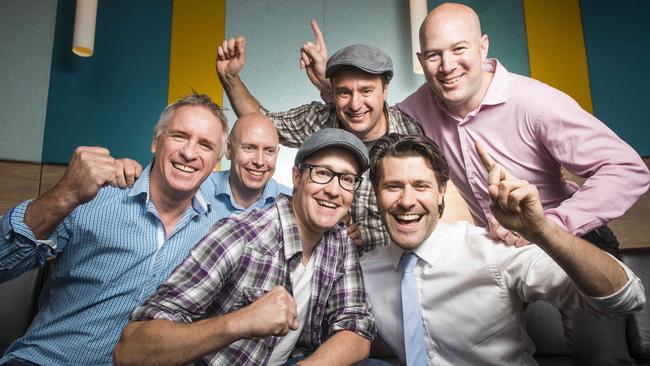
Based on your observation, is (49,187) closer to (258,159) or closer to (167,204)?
(258,159)

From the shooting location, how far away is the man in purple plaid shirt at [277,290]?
45.1 inches

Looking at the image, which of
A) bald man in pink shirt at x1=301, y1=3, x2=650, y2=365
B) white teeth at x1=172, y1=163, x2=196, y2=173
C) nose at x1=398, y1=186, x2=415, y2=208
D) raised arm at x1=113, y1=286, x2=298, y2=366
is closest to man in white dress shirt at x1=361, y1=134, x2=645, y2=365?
nose at x1=398, y1=186, x2=415, y2=208

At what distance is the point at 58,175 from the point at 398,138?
281 cm

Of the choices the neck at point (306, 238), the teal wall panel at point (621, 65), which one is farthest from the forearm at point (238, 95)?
the teal wall panel at point (621, 65)

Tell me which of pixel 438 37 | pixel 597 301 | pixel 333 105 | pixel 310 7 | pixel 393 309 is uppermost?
pixel 310 7

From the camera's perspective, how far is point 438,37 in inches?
70.0

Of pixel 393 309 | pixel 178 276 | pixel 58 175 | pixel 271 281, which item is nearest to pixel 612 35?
pixel 393 309

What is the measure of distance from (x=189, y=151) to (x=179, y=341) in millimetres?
700

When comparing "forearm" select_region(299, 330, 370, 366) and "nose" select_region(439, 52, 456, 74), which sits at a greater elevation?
"nose" select_region(439, 52, 456, 74)

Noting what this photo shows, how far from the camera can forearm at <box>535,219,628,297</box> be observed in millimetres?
1054

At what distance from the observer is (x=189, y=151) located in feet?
5.37

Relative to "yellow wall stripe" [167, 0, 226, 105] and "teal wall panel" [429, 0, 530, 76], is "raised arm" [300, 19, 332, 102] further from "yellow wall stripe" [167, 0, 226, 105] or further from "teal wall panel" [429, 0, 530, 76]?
"teal wall panel" [429, 0, 530, 76]

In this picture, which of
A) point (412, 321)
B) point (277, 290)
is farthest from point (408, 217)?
point (277, 290)

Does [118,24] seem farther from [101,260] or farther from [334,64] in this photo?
[101,260]
